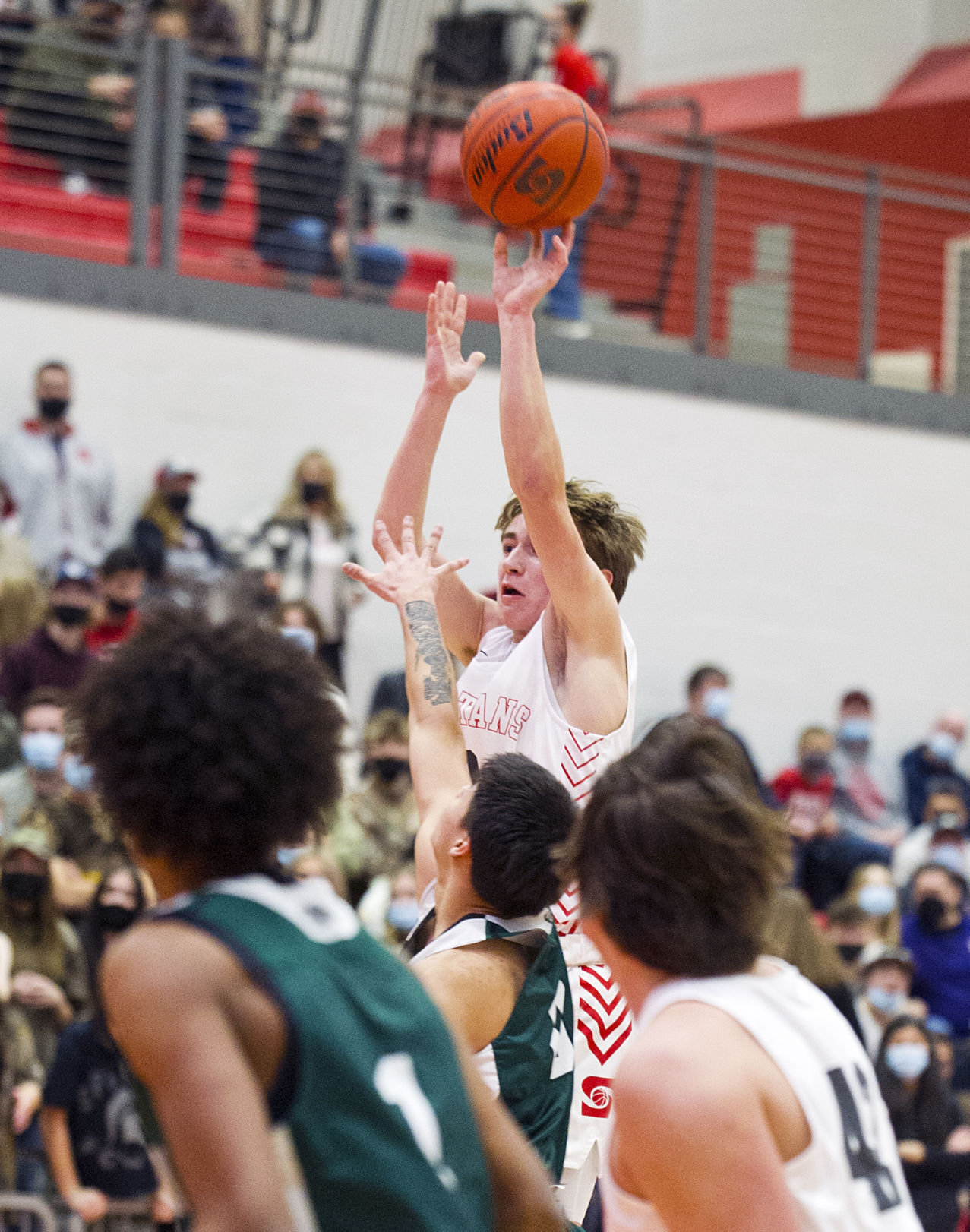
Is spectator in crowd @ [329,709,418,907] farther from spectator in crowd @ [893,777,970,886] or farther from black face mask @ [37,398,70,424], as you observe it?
spectator in crowd @ [893,777,970,886]

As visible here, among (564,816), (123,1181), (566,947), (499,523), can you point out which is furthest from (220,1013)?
(123,1181)

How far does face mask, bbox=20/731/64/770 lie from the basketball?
13.2 ft

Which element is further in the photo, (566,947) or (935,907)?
(935,907)

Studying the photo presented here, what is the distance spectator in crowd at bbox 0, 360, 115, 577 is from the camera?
941 cm

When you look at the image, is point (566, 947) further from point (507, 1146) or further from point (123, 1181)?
point (123, 1181)

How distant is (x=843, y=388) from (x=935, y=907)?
185 inches

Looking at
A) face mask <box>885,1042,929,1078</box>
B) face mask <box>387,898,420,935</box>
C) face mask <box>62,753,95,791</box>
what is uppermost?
face mask <box>62,753,95,791</box>

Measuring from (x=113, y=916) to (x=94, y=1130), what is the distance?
2.50 ft

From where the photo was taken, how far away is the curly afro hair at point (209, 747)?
1.92 meters

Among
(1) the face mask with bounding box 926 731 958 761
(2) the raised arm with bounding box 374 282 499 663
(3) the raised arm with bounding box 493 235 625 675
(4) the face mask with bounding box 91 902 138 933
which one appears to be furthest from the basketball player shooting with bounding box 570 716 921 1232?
(1) the face mask with bounding box 926 731 958 761

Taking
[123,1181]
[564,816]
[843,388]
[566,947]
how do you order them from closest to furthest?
1. [564,816]
2. [566,947]
3. [123,1181]
4. [843,388]

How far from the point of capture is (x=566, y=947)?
372cm

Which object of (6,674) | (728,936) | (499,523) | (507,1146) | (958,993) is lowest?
(958,993)

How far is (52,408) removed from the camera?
31.7ft
